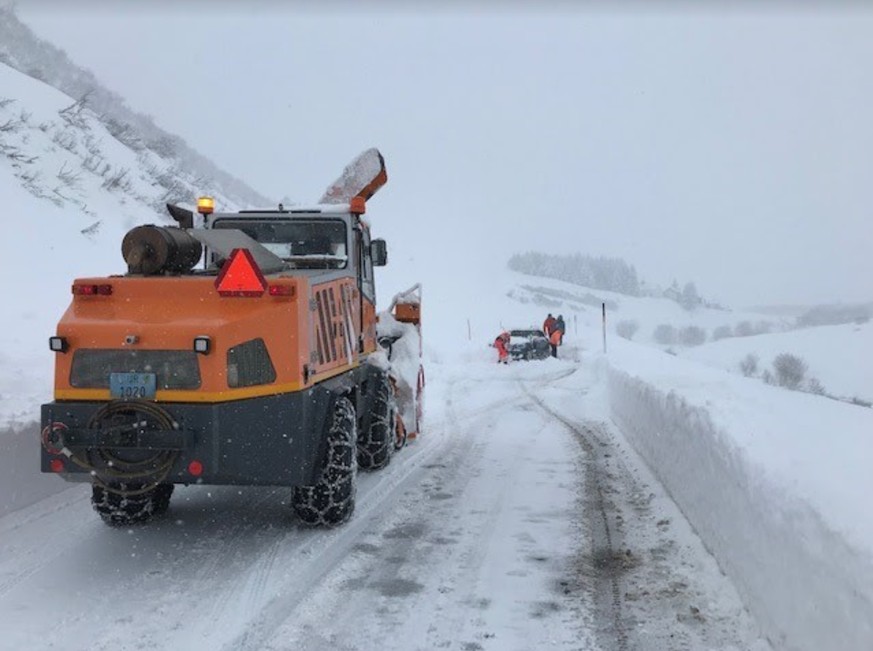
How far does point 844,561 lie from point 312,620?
2656mm

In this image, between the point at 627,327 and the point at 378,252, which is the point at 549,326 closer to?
the point at 378,252

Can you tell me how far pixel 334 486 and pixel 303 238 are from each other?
2.80 m

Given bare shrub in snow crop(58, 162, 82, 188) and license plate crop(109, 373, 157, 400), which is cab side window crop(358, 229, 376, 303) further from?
bare shrub in snow crop(58, 162, 82, 188)

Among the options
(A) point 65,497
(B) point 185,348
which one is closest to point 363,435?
(A) point 65,497

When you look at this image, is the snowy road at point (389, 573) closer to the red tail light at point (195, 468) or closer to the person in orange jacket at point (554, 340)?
the red tail light at point (195, 468)

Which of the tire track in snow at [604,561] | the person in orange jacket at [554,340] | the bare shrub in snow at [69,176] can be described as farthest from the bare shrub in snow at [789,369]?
the person in orange jacket at [554,340]

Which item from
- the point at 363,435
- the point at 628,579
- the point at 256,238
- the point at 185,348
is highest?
the point at 256,238

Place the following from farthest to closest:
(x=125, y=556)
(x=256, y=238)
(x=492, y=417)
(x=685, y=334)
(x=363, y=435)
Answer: (x=685, y=334), (x=492, y=417), (x=363, y=435), (x=256, y=238), (x=125, y=556)

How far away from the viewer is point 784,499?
12.7 feet

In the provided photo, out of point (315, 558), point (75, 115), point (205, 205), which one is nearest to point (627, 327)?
point (75, 115)

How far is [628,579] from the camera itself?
504 centimetres

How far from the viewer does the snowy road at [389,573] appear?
13.8ft

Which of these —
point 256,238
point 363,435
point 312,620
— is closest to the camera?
point 312,620

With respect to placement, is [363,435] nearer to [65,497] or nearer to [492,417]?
[65,497]
